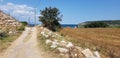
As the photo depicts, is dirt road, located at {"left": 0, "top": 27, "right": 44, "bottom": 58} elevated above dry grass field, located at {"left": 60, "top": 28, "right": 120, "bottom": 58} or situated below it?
above

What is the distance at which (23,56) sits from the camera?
15117mm

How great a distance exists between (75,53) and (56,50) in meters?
2.62

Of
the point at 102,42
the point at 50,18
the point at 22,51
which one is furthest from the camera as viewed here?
the point at 50,18

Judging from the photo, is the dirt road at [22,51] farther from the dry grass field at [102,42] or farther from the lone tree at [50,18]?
the lone tree at [50,18]

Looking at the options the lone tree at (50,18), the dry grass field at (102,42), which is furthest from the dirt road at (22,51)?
the lone tree at (50,18)

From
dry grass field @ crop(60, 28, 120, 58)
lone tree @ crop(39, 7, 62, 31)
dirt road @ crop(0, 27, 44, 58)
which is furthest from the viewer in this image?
lone tree @ crop(39, 7, 62, 31)

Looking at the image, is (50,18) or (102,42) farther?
(50,18)

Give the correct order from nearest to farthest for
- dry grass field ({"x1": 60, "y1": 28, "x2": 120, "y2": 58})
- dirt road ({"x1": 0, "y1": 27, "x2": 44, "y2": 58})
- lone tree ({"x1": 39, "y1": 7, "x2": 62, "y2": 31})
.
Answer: dirt road ({"x1": 0, "y1": 27, "x2": 44, "y2": 58}) < dry grass field ({"x1": 60, "y1": 28, "x2": 120, "y2": 58}) < lone tree ({"x1": 39, "y1": 7, "x2": 62, "y2": 31})

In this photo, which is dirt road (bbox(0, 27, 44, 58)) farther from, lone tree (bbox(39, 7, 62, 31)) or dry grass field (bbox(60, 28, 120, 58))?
lone tree (bbox(39, 7, 62, 31))

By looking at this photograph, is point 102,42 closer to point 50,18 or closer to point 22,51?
point 22,51

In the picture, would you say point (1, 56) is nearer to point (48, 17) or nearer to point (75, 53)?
point (75, 53)

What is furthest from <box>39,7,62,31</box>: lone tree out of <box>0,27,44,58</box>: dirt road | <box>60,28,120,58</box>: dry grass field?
<box>0,27,44,58</box>: dirt road

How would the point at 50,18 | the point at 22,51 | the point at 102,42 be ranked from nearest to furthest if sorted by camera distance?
the point at 22,51
the point at 102,42
the point at 50,18

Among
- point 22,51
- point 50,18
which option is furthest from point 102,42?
point 50,18
